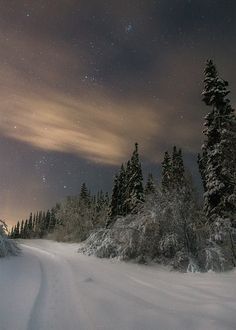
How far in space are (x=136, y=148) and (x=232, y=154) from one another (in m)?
35.3

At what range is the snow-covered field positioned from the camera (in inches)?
255

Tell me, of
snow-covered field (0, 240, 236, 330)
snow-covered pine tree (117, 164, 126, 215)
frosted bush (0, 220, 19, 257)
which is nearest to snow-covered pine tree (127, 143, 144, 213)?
snow-covered pine tree (117, 164, 126, 215)

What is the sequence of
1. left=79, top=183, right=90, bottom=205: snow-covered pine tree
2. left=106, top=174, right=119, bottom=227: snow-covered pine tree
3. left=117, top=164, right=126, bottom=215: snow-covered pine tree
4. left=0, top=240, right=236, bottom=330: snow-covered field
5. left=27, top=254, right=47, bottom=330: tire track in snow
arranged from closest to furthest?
left=27, top=254, right=47, bottom=330: tire track in snow
left=0, top=240, right=236, bottom=330: snow-covered field
left=117, top=164, right=126, bottom=215: snow-covered pine tree
left=106, top=174, right=119, bottom=227: snow-covered pine tree
left=79, top=183, right=90, bottom=205: snow-covered pine tree

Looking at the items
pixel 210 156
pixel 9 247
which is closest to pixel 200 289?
pixel 9 247

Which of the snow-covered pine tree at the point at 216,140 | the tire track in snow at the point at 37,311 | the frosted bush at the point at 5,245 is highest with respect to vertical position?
the snow-covered pine tree at the point at 216,140

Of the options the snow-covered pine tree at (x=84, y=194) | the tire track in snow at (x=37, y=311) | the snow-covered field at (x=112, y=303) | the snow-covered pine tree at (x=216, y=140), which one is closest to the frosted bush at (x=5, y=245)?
the snow-covered field at (x=112, y=303)

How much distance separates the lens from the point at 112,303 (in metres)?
8.27

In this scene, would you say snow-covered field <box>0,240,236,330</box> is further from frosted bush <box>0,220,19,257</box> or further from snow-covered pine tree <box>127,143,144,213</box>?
→ snow-covered pine tree <box>127,143,144,213</box>

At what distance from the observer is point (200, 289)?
417 inches

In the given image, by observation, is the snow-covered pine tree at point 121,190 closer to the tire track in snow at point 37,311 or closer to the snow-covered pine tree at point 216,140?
the snow-covered pine tree at point 216,140

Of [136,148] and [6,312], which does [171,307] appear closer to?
[6,312]

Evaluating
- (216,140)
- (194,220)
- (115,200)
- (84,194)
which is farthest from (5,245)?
(84,194)

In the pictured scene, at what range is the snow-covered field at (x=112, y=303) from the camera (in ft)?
21.2

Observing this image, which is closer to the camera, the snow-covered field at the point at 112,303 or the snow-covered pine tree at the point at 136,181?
the snow-covered field at the point at 112,303
